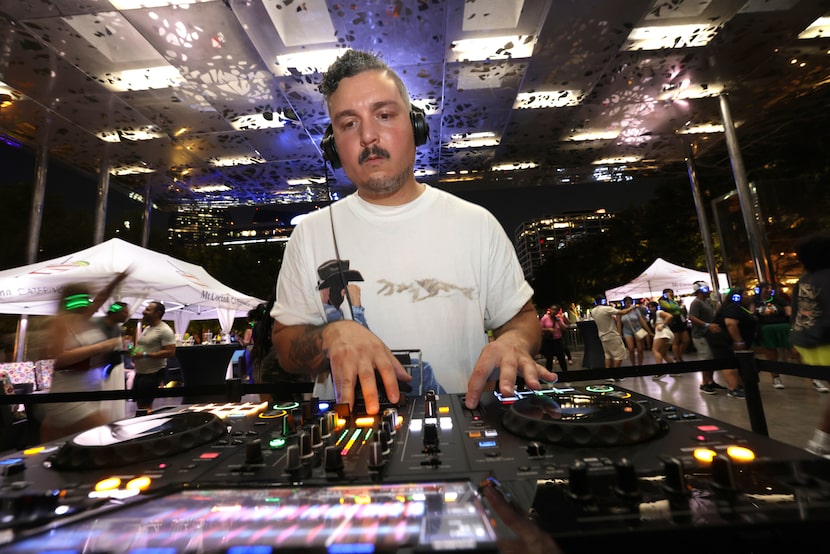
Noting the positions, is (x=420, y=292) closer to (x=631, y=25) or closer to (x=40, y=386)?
(x=631, y=25)

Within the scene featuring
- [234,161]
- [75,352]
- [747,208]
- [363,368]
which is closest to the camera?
[363,368]

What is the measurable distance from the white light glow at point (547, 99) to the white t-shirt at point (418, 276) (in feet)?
17.2

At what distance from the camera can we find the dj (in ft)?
4.06

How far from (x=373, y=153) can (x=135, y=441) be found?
947 mm

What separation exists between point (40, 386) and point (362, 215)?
6764 mm

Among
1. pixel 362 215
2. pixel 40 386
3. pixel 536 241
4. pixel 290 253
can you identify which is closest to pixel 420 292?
pixel 362 215

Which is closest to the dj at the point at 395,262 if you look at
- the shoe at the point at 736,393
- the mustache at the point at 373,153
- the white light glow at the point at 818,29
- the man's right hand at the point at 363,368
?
the mustache at the point at 373,153

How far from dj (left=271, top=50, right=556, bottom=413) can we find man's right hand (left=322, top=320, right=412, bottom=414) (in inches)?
11.5

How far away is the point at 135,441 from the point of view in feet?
1.96

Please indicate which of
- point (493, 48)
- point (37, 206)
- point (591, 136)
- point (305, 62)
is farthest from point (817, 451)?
point (37, 206)

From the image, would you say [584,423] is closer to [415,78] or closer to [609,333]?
[415,78]

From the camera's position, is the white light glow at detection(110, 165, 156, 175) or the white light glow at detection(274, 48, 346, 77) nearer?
the white light glow at detection(274, 48, 346, 77)

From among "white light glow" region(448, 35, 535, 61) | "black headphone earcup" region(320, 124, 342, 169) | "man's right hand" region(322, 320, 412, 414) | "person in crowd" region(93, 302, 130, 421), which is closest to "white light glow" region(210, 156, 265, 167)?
"white light glow" region(448, 35, 535, 61)

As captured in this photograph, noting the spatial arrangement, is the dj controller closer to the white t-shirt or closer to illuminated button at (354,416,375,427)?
illuminated button at (354,416,375,427)
